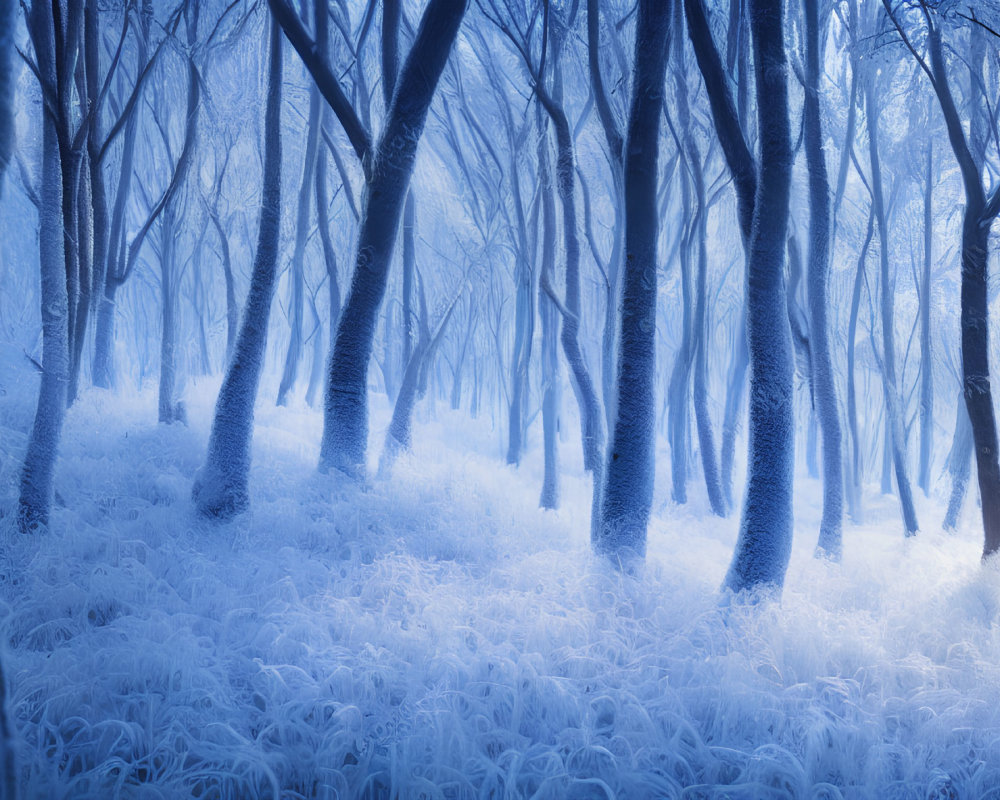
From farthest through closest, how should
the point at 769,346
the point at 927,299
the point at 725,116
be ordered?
the point at 927,299, the point at 725,116, the point at 769,346

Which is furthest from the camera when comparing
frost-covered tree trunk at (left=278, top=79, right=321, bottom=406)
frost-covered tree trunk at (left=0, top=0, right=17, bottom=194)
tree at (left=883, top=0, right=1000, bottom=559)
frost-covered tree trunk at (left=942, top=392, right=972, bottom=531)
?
frost-covered tree trunk at (left=278, top=79, right=321, bottom=406)

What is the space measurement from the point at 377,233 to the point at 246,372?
6.55 feet

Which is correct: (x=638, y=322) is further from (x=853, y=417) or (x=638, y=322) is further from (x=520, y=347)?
(x=520, y=347)

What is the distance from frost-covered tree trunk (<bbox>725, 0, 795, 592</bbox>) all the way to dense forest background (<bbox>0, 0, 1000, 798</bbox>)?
0.03m

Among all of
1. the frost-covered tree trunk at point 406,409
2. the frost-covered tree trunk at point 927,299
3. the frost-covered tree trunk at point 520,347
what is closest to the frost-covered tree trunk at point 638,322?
the frost-covered tree trunk at point 406,409

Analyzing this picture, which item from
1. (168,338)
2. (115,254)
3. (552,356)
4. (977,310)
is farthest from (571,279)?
(115,254)

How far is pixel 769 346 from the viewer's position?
4203mm

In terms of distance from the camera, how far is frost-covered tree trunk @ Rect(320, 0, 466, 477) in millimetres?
5445

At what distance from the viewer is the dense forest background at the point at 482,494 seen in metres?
2.24

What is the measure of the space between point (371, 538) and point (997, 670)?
4.52 m

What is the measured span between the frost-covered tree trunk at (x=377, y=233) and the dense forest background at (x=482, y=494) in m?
0.04

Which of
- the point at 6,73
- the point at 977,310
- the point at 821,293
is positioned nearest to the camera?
the point at 6,73

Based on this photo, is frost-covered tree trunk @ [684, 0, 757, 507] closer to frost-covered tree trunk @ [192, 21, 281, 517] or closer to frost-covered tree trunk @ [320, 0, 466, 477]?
frost-covered tree trunk @ [320, 0, 466, 477]

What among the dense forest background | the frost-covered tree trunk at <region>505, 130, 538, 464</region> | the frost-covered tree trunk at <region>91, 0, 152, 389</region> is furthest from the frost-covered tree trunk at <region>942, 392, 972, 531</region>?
the frost-covered tree trunk at <region>91, 0, 152, 389</region>
